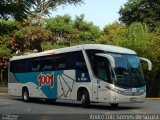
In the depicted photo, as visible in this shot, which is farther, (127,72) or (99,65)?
(99,65)

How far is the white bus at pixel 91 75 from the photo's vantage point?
64.1 ft

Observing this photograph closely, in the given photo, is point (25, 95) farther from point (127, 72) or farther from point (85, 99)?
point (127, 72)

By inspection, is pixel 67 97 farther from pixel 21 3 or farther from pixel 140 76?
pixel 21 3

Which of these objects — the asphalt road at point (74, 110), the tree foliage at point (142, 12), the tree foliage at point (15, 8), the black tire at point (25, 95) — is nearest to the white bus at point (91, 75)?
the asphalt road at point (74, 110)

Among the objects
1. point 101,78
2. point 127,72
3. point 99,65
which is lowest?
point 101,78

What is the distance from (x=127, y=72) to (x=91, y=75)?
1.75 metres

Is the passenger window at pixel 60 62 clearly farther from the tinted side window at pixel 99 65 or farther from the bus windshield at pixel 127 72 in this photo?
the bus windshield at pixel 127 72

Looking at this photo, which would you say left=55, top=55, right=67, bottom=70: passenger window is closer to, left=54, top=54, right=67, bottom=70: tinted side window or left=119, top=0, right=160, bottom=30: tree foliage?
left=54, top=54, right=67, bottom=70: tinted side window

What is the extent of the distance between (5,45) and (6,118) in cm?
3619

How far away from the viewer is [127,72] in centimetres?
1992

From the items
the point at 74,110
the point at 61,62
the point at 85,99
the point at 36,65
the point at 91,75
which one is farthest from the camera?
the point at 36,65

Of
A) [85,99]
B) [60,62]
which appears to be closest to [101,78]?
[85,99]

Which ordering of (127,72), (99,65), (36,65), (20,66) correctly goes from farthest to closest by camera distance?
(20,66) < (36,65) < (99,65) < (127,72)

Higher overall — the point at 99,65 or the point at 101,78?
the point at 99,65
